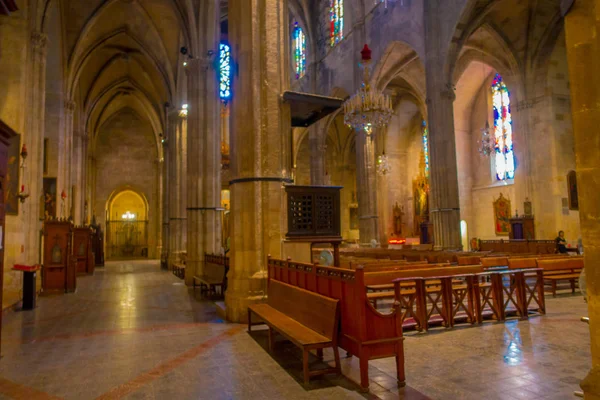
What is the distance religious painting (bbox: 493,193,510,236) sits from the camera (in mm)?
22766

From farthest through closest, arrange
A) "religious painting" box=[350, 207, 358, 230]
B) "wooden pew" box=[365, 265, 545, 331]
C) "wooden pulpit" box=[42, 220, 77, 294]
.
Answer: "religious painting" box=[350, 207, 358, 230]
"wooden pulpit" box=[42, 220, 77, 294]
"wooden pew" box=[365, 265, 545, 331]

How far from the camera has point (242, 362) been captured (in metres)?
4.62

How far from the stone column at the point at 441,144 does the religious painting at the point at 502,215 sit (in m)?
9.28

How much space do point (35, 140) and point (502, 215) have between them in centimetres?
2203

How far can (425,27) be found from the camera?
16.2 meters

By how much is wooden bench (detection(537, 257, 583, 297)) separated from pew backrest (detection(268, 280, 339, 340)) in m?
5.68

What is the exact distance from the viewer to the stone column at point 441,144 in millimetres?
15227

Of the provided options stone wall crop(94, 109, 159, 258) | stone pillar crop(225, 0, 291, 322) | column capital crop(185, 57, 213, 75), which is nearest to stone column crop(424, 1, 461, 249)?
column capital crop(185, 57, 213, 75)

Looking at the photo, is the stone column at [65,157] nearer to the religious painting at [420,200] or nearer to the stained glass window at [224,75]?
the stained glass window at [224,75]

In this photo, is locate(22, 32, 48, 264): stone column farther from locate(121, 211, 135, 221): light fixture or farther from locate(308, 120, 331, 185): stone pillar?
locate(121, 211, 135, 221): light fixture

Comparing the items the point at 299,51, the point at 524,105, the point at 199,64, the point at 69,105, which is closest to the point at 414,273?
the point at 199,64

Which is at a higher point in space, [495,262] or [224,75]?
[224,75]

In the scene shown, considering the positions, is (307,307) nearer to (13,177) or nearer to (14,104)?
(13,177)

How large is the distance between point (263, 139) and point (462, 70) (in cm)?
1940
